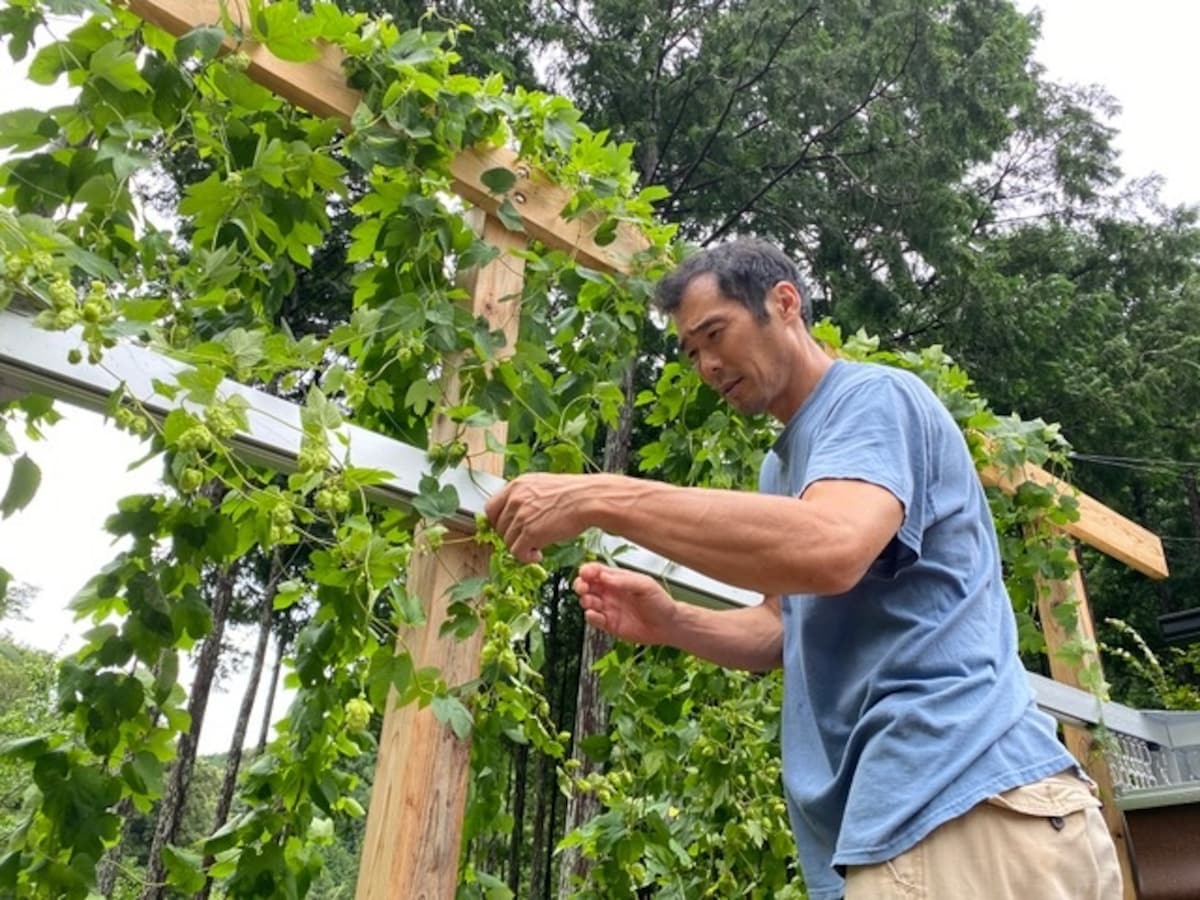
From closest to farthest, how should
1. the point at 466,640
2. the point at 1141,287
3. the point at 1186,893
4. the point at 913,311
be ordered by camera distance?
the point at 466,640 < the point at 1186,893 < the point at 913,311 < the point at 1141,287

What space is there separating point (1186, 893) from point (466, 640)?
7.12 feet

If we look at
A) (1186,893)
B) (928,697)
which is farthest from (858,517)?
(1186,893)

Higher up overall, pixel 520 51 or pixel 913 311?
pixel 520 51

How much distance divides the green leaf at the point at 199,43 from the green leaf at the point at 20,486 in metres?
0.54

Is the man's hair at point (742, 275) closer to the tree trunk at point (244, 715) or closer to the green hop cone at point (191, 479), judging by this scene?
the green hop cone at point (191, 479)

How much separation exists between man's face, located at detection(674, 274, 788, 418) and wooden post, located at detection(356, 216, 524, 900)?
425 millimetres

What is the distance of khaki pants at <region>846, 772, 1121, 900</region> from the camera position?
0.93m

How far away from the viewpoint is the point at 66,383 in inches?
46.6

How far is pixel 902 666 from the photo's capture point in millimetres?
1008

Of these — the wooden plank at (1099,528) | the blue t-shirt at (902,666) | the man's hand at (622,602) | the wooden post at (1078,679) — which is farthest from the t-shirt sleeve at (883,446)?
the wooden post at (1078,679)

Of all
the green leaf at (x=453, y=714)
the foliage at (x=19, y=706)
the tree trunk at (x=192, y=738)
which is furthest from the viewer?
the tree trunk at (x=192, y=738)

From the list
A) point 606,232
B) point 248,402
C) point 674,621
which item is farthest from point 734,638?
point 606,232

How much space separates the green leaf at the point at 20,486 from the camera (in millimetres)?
1129

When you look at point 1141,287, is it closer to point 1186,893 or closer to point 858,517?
point 1186,893
